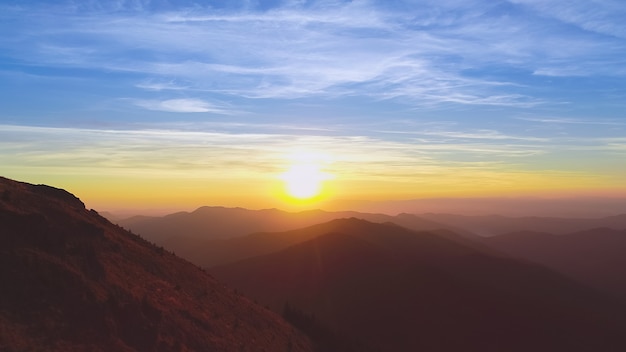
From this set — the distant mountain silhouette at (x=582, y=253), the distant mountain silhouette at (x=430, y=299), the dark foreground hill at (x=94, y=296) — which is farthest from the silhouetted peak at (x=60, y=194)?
the distant mountain silhouette at (x=582, y=253)

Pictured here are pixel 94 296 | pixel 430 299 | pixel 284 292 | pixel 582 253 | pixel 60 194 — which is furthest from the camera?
pixel 582 253

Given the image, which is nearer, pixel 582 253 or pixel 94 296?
pixel 94 296

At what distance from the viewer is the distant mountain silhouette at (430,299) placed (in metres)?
56.8

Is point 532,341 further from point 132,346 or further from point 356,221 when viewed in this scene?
point 356,221

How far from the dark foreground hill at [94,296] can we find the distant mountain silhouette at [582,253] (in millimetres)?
110098

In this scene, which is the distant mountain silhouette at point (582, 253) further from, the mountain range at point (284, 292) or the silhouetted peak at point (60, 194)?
the silhouetted peak at point (60, 194)

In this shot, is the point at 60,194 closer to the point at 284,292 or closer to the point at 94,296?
the point at 94,296

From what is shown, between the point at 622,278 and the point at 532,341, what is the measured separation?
3359 inches

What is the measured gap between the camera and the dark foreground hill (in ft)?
46.5

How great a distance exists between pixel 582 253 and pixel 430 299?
117 m

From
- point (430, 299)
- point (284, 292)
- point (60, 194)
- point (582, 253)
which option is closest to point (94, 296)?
point (60, 194)

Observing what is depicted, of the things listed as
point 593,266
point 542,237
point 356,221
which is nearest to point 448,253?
point 356,221

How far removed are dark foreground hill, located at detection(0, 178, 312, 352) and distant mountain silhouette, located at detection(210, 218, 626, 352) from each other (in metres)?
16.9

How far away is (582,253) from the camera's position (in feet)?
513
